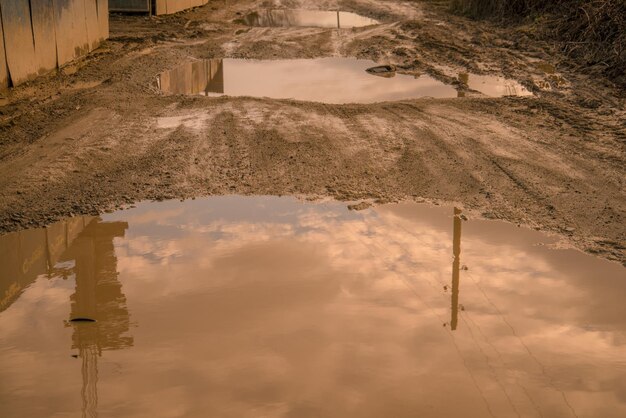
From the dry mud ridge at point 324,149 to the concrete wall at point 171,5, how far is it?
639cm

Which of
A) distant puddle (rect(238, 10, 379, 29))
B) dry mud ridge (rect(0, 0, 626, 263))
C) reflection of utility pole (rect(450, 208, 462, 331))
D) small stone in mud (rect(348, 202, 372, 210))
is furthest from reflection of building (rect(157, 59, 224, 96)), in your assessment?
distant puddle (rect(238, 10, 379, 29))

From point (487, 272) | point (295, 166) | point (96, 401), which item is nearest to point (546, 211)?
point (487, 272)

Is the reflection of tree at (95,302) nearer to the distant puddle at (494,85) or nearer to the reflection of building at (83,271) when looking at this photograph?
the reflection of building at (83,271)

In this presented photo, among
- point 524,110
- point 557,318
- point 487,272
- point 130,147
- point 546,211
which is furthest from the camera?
point 524,110

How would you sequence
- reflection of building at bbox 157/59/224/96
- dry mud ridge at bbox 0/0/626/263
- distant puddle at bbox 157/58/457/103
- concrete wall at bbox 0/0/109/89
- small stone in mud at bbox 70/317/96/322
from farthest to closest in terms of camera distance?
1. reflection of building at bbox 157/59/224/96
2. distant puddle at bbox 157/58/457/103
3. concrete wall at bbox 0/0/109/89
4. dry mud ridge at bbox 0/0/626/263
5. small stone in mud at bbox 70/317/96/322

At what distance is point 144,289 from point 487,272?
106 inches

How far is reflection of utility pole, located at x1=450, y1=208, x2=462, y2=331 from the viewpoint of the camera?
5402 mm

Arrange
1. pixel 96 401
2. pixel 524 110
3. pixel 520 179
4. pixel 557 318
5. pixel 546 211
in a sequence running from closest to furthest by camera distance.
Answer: pixel 96 401, pixel 557 318, pixel 546 211, pixel 520 179, pixel 524 110

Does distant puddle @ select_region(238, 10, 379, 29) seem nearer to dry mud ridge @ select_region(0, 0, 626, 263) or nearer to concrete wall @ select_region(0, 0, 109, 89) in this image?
concrete wall @ select_region(0, 0, 109, 89)

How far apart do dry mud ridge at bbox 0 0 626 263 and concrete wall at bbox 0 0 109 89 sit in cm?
36

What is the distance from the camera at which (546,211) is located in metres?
6.91

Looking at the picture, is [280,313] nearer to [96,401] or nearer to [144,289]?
[144,289]

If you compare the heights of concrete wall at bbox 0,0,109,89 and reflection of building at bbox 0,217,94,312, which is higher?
concrete wall at bbox 0,0,109,89

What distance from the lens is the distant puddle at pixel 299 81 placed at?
11109 mm
